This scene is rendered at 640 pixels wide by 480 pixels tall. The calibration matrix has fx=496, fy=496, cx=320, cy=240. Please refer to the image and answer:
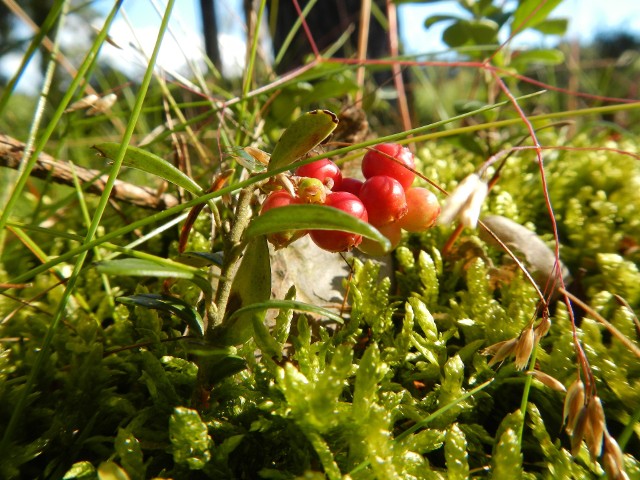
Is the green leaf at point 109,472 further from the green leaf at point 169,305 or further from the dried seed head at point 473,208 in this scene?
the dried seed head at point 473,208

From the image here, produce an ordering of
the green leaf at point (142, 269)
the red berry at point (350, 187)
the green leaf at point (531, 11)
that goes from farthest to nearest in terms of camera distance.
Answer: the green leaf at point (531, 11) < the red berry at point (350, 187) < the green leaf at point (142, 269)

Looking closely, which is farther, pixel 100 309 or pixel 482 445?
pixel 100 309

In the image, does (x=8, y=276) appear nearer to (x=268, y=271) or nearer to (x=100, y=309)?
(x=100, y=309)

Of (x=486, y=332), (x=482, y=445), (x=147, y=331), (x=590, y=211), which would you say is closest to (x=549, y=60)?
(x=590, y=211)

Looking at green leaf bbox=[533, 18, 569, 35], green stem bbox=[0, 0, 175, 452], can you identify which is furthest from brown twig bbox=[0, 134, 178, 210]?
green leaf bbox=[533, 18, 569, 35]

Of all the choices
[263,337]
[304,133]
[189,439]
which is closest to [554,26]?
[304,133]

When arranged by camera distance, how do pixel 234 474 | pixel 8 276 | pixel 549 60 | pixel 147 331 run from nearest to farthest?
pixel 234 474 < pixel 147 331 < pixel 8 276 < pixel 549 60

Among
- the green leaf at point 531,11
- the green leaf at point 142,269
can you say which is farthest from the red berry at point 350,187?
the green leaf at point 531,11
